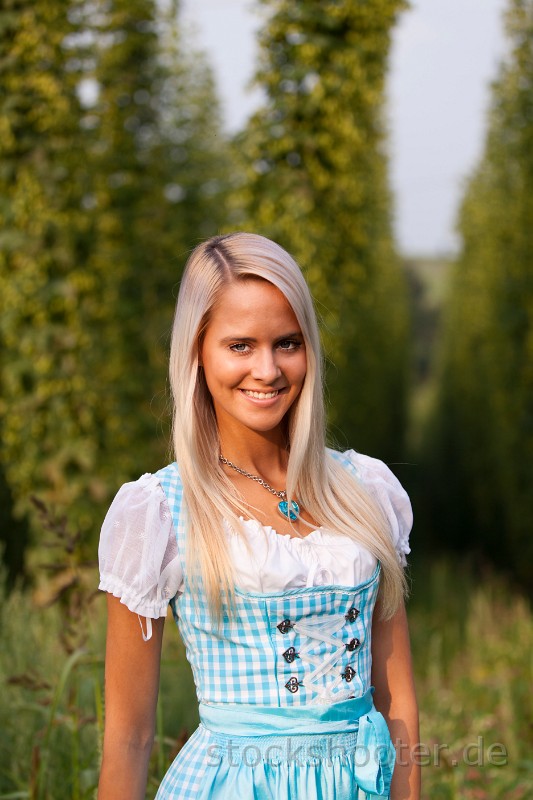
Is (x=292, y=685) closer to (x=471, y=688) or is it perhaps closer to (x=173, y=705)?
(x=173, y=705)

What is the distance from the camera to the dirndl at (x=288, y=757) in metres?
1.79

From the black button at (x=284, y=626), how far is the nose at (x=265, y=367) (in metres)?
0.46

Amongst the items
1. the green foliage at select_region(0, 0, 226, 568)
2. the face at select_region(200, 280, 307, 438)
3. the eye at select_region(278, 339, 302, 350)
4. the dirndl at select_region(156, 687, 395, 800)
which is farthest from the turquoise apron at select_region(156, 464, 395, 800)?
the green foliage at select_region(0, 0, 226, 568)

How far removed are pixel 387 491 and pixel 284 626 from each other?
17.2 inches

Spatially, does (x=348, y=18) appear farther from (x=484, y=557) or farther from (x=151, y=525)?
(x=484, y=557)

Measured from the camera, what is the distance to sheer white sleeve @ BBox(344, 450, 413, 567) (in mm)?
2100

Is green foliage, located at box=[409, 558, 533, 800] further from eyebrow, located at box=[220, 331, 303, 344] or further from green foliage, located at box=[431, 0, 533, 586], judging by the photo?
eyebrow, located at box=[220, 331, 303, 344]

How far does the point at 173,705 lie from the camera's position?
3848mm

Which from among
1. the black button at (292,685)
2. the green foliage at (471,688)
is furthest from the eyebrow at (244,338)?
the green foliage at (471,688)

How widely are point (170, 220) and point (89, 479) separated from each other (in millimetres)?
4395

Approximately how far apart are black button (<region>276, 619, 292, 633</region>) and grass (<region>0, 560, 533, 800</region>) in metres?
0.72

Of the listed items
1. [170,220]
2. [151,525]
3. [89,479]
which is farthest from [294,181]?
[151,525]

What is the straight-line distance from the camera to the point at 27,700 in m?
3.39

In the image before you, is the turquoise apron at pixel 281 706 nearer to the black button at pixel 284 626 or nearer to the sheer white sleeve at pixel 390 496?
the black button at pixel 284 626
